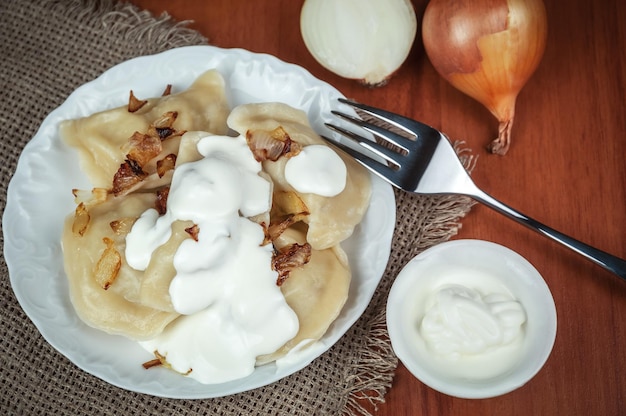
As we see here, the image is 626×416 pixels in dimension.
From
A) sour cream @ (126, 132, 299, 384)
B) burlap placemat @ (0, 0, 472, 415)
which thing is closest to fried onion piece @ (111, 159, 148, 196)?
sour cream @ (126, 132, 299, 384)

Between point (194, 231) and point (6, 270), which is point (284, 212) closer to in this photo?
point (194, 231)

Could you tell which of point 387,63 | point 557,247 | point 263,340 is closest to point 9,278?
point 263,340

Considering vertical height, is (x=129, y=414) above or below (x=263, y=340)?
below

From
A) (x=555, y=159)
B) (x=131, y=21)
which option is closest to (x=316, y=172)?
(x=555, y=159)

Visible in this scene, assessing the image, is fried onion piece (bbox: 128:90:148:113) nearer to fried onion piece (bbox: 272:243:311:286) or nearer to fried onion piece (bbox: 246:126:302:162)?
fried onion piece (bbox: 246:126:302:162)

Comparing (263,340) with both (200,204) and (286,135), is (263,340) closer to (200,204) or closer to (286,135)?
(200,204)
